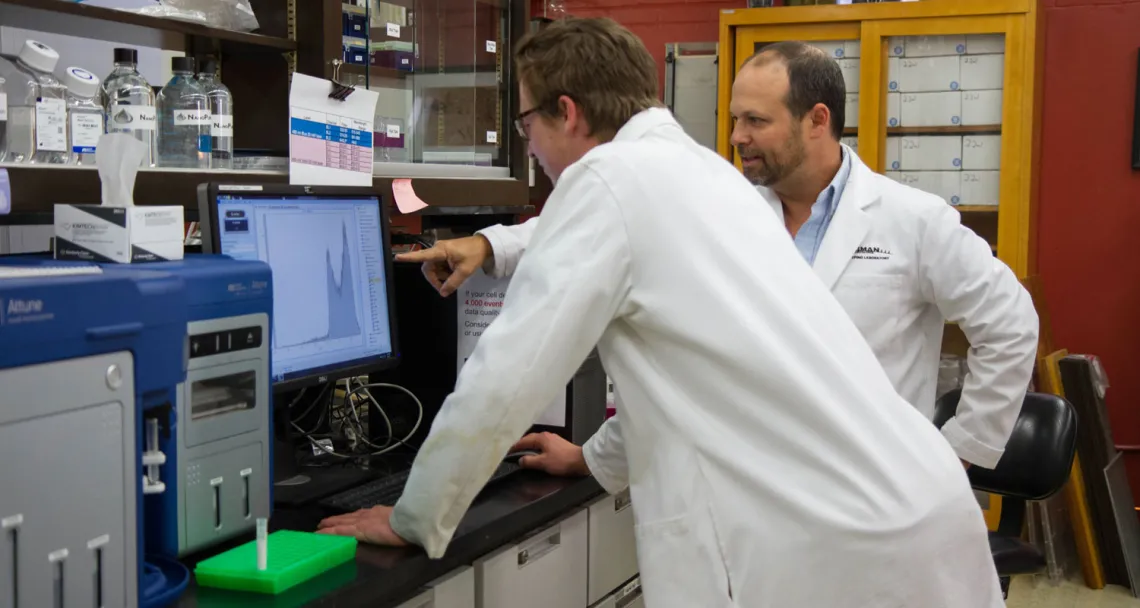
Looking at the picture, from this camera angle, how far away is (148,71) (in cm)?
280

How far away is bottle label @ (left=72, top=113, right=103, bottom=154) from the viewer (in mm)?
1720

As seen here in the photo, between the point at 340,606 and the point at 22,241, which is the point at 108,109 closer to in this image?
the point at 340,606

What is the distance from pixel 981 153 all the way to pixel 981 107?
0.53 feet

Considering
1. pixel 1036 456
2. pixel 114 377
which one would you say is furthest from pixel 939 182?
pixel 114 377

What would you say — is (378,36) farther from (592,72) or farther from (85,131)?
(592,72)

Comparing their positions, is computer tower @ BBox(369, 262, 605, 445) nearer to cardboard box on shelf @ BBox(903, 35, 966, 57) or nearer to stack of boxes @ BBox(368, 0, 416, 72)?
stack of boxes @ BBox(368, 0, 416, 72)

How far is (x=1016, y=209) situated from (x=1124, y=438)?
106 cm

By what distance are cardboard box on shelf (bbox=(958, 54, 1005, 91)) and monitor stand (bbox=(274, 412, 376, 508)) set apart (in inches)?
115

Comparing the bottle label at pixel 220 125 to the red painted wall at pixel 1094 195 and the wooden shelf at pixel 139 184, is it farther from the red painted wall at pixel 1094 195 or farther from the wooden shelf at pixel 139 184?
the red painted wall at pixel 1094 195

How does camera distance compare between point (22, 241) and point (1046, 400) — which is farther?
point (22, 241)

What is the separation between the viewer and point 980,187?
157 inches

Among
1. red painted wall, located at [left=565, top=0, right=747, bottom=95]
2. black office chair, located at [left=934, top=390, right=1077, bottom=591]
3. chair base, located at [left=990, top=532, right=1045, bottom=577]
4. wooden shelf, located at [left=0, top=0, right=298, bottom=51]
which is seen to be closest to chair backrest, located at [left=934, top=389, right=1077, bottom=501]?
black office chair, located at [left=934, top=390, right=1077, bottom=591]

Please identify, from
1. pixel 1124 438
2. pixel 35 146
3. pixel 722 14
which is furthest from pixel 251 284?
pixel 1124 438

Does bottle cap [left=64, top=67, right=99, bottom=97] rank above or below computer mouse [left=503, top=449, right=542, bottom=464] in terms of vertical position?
above
